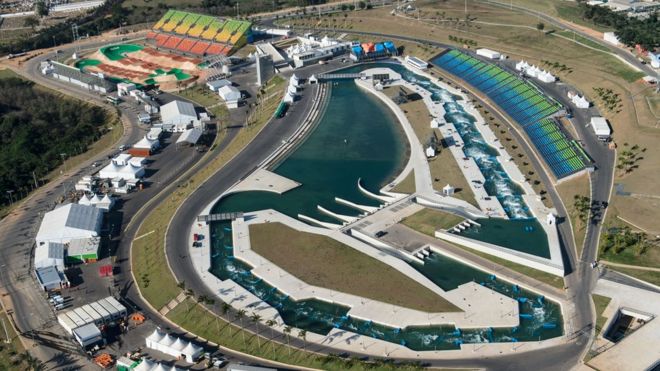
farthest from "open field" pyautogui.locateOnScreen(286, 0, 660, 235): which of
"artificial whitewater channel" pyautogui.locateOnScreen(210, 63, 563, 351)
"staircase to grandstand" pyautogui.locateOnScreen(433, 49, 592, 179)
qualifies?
"artificial whitewater channel" pyautogui.locateOnScreen(210, 63, 563, 351)

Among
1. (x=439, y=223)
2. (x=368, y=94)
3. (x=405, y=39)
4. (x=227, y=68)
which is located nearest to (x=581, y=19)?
(x=405, y=39)

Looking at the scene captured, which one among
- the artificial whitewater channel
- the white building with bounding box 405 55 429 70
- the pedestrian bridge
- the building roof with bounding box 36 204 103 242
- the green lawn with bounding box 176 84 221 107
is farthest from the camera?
the white building with bounding box 405 55 429 70

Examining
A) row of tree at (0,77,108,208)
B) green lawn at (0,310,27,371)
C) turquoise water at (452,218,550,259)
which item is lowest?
green lawn at (0,310,27,371)

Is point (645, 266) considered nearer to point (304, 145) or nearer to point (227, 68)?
point (304, 145)

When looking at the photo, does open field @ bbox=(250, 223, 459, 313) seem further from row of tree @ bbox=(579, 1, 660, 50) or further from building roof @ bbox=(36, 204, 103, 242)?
row of tree @ bbox=(579, 1, 660, 50)

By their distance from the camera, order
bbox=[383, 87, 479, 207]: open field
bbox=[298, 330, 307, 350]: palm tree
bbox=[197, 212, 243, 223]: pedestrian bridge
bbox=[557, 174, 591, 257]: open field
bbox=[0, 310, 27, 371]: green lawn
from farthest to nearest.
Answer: bbox=[383, 87, 479, 207]: open field, bbox=[197, 212, 243, 223]: pedestrian bridge, bbox=[557, 174, 591, 257]: open field, bbox=[0, 310, 27, 371]: green lawn, bbox=[298, 330, 307, 350]: palm tree
